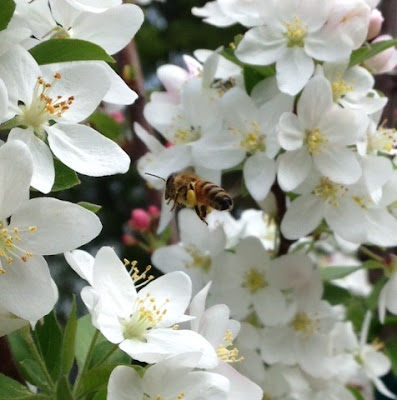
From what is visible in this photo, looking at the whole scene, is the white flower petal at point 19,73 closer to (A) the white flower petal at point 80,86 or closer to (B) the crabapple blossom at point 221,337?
(A) the white flower petal at point 80,86

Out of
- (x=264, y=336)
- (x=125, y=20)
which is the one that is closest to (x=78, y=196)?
(x=264, y=336)

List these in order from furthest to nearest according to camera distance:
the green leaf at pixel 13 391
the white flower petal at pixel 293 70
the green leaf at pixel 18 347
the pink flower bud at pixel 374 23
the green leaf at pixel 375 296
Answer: the green leaf at pixel 375 296
the pink flower bud at pixel 374 23
the white flower petal at pixel 293 70
the green leaf at pixel 18 347
the green leaf at pixel 13 391

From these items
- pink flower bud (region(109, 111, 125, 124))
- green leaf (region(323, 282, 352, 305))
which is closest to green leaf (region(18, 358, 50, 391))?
green leaf (region(323, 282, 352, 305))

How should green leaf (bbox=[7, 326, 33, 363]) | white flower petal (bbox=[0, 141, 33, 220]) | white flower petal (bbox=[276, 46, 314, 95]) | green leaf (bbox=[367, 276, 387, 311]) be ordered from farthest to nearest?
green leaf (bbox=[367, 276, 387, 311]), white flower petal (bbox=[276, 46, 314, 95]), green leaf (bbox=[7, 326, 33, 363]), white flower petal (bbox=[0, 141, 33, 220])

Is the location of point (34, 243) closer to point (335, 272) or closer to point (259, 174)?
point (259, 174)

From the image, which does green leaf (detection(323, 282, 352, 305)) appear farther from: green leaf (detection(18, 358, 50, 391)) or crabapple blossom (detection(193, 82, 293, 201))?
green leaf (detection(18, 358, 50, 391))

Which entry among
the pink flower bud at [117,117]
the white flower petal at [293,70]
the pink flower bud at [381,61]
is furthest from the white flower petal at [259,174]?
the pink flower bud at [117,117]

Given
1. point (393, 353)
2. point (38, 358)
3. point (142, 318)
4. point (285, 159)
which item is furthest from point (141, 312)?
point (393, 353)
